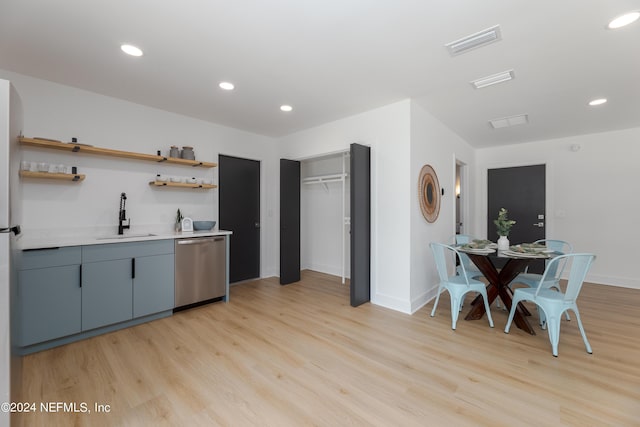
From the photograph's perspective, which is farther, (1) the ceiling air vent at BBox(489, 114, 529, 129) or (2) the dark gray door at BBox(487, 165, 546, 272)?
(2) the dark gray door at BBox(487, 165, 546, 272)

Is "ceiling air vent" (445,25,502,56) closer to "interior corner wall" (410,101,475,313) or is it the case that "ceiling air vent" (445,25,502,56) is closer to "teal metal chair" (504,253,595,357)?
"interior corner wall" (410,101,475,313)

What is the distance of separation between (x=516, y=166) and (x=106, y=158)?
22.0ft

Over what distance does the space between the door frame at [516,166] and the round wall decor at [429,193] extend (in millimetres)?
2441

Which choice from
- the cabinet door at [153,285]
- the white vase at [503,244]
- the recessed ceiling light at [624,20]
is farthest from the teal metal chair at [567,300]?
the cabinet door at [153,285]

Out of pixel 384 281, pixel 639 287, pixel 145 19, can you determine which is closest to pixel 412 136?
pixel 384 281

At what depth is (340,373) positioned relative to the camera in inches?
83.6

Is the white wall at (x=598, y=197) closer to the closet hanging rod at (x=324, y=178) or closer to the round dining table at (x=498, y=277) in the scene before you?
the round dining table at (x=498, y=277)

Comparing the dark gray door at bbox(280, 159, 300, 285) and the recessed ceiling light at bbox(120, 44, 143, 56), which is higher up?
the recessed ceiling light at bbox(120, 44, 143, 56)

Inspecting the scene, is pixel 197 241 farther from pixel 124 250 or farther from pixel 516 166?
pixel 516 166

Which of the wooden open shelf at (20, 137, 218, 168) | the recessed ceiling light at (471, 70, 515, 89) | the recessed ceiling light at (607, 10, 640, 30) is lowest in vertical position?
the wooden open shelf at (20, 137, 218, 168)

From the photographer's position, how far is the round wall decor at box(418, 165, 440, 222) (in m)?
3.60

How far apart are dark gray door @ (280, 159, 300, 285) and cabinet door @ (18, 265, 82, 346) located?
8.42ft

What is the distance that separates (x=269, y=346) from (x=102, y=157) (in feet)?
9.42

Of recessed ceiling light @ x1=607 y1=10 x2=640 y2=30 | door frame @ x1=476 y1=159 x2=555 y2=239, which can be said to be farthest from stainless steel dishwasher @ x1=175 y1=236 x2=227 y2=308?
door frame @ x1=476 y1=159 x2=555 y2=239
